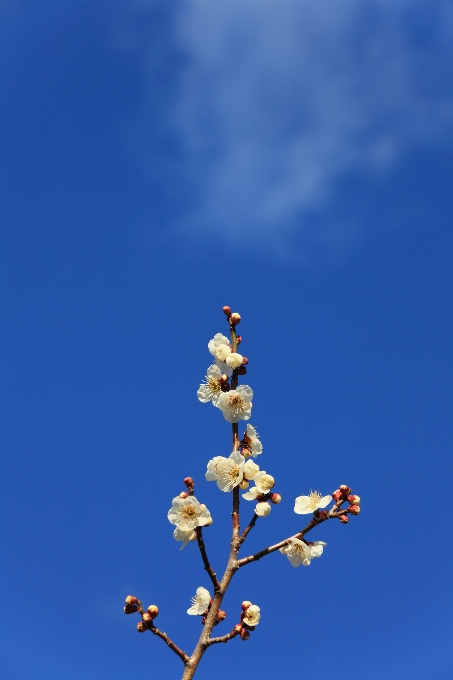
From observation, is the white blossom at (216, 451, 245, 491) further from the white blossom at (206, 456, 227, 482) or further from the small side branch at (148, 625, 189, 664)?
the small side branch at (148, 625, 189, 664)

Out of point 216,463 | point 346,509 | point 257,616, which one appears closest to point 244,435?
point 216,463

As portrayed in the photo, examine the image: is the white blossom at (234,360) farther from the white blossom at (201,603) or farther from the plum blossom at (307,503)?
the white blossom at (201,603)

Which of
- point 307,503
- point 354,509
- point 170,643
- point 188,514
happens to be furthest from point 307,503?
point 170,643

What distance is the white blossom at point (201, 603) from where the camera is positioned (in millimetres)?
3150

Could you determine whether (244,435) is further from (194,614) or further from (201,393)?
(194,614)

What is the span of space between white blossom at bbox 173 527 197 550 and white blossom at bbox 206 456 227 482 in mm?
345

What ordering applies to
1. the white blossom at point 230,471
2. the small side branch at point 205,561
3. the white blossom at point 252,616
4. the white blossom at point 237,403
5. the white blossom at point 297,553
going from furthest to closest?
the white blossom at point 237,403 → the white blossom at point 230,471 → the white blossom at point 297,553 → the white blossom at point 252,616 → the small side branch at point 205,561

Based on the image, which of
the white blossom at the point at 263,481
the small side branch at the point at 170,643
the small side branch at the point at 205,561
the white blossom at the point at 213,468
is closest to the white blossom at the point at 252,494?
the white blossom at the point at 263,481

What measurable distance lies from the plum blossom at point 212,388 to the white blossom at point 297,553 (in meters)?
1.00

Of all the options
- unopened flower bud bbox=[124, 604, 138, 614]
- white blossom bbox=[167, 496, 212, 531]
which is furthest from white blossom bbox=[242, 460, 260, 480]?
unopened flower bud bbox=[124, 604, 138, 614]

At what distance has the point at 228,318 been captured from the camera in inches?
145

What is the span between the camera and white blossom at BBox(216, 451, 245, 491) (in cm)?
319

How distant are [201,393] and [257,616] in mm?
1351

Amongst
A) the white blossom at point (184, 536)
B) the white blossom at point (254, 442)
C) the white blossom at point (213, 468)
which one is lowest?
the white blossom at point (184, 536)
